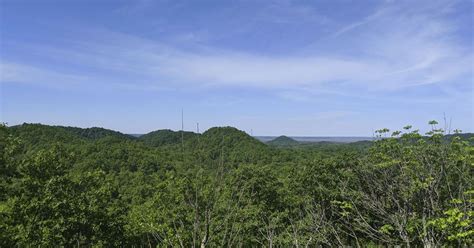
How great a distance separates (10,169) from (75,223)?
3.84m

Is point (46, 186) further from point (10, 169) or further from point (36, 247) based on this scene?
point (36, 247)

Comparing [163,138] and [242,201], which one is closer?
[242,201]

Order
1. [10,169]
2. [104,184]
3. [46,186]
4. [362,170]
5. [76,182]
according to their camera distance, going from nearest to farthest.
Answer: [362,170] → [10,169] → [46,186] → [76,182] → [104,184]

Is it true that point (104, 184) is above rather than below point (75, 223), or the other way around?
→ above

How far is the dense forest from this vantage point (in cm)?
565

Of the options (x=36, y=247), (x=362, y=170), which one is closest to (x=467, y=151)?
(x=362, y=170)

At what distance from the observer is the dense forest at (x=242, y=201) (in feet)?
18.5

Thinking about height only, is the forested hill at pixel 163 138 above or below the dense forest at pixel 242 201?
above

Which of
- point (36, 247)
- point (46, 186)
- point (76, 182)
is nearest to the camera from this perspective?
point (36, 247)

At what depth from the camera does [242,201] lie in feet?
67.8

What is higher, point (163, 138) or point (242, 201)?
point (163, 138)

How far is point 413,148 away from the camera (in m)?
10.0

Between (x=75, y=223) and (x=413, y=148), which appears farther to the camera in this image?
(x=75, y=223)

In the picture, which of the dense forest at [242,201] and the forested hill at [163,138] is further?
the forested hill at [163,138]
